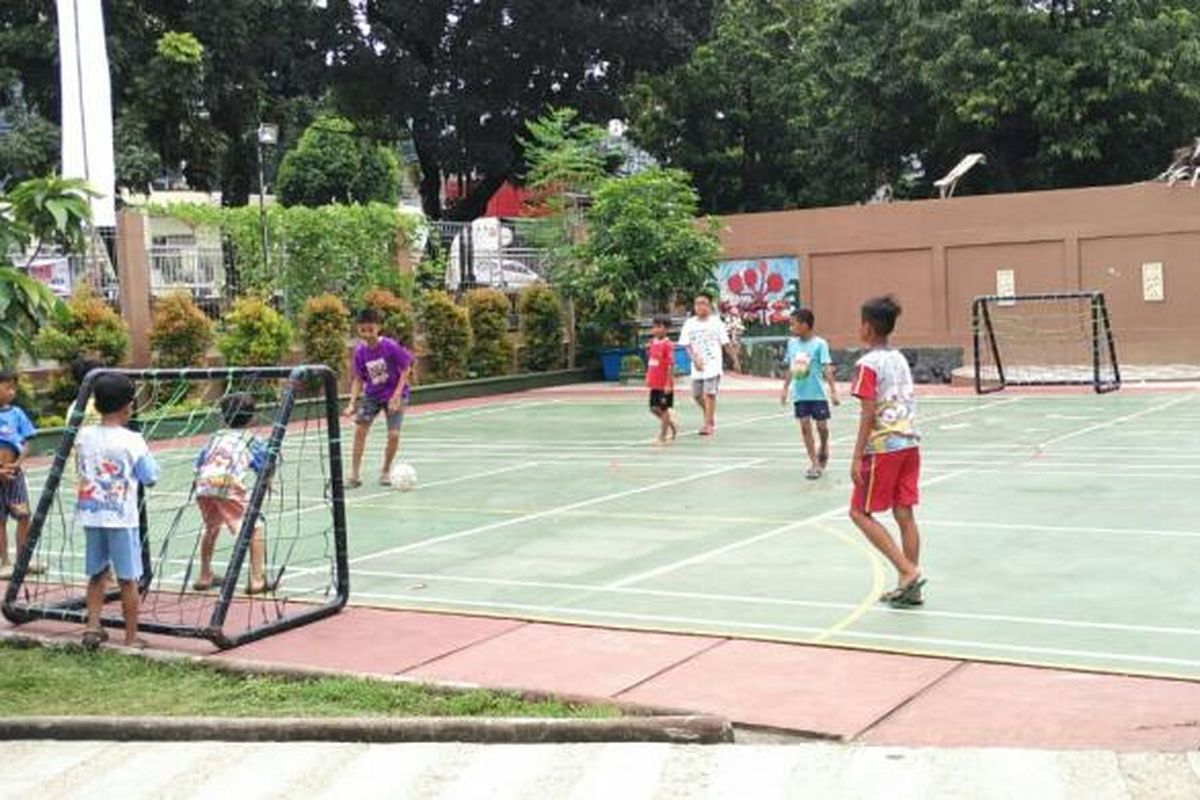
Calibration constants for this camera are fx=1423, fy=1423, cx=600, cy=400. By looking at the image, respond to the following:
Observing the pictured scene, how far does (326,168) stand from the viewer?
4034 centimetres

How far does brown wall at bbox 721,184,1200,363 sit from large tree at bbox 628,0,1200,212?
323 centimetres

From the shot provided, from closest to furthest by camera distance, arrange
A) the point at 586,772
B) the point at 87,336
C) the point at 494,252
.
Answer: the point at 586,772 → the point at 87,336 → the point at 494,252

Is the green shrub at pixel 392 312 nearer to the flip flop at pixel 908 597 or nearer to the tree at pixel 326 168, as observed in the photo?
the tree at pixel 326 168

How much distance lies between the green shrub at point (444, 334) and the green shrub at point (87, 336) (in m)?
6.83

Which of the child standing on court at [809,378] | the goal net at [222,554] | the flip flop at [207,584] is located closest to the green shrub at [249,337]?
the child standing on court at [809,378]

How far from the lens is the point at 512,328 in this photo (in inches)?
1135

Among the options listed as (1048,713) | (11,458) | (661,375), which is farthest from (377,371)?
(1048,713)

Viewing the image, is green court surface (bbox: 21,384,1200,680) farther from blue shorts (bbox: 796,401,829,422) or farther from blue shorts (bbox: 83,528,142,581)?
blue shorts (bbox: 83,528,142,581)

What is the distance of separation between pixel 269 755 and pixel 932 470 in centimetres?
934

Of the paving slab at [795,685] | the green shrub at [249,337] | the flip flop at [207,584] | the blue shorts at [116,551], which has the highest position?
the green shrub at [249,337]

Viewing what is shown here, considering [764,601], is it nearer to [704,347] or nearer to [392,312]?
[704,347]

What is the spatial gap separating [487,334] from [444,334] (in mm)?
1212

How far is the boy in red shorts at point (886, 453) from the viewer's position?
26.2ft

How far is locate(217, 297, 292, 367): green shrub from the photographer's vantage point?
73.6 ft
